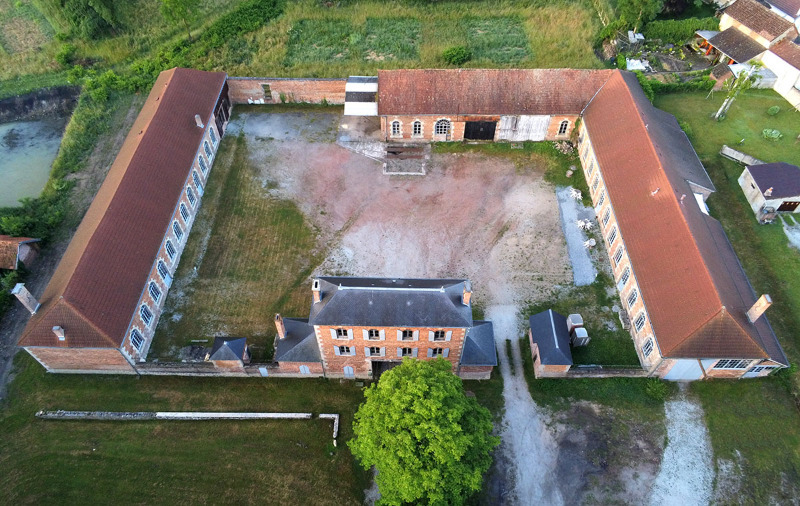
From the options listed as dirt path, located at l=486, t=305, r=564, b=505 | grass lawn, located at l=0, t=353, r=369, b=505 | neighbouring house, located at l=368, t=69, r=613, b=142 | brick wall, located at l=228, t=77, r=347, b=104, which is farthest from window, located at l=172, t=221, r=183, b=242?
dirt path, located at l=486, t=305, r=564, b=505

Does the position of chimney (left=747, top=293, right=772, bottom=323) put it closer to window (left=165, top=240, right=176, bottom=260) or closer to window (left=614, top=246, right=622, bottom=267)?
window (left=614, top=246, right=622, bottom=267)

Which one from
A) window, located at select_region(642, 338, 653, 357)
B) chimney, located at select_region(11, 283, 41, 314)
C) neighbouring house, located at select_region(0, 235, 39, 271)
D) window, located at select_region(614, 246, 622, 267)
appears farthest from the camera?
window, located at select_region(614, 246, 622, 267)

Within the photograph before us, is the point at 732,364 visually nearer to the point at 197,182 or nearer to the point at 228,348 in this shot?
the point at 228,348

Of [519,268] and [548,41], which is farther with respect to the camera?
[548,41]

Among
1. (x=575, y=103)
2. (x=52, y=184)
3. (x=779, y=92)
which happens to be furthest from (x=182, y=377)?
(x=779, y=92)

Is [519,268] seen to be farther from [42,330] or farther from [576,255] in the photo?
[42,330]

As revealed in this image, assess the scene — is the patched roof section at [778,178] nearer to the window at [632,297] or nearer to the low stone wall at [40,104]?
the window at [632,297]

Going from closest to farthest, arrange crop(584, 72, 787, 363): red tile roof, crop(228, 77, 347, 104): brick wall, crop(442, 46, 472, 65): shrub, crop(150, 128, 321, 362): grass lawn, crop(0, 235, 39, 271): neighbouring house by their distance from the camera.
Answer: crop(584, 72, 787, 363): red tile roof → crop(150, 128, 321, 362): grass lawn → crop(0, 235, 39, 271): neighbouring house → crop(228, 77, 347, 104): brick wall → crop(442, 46, 472, 65): shrub
